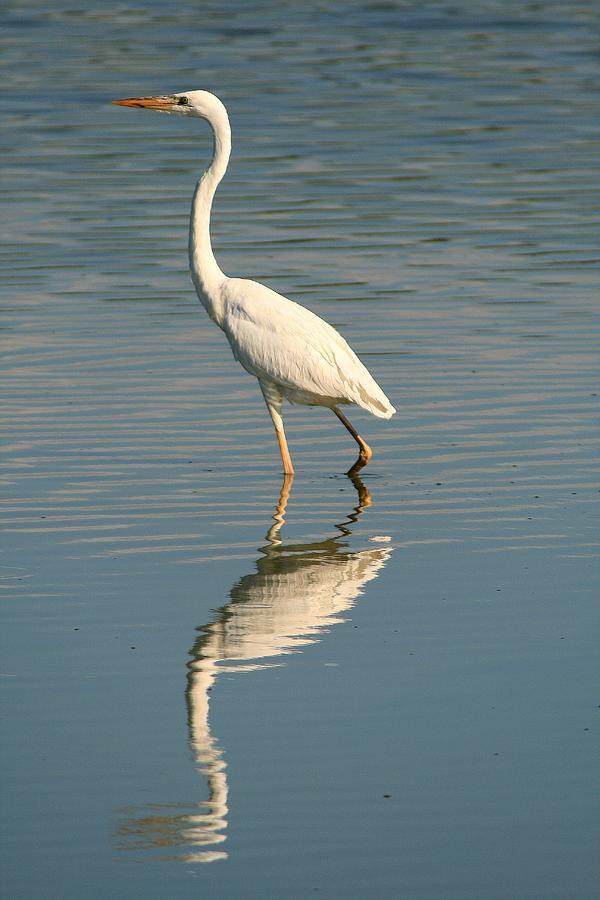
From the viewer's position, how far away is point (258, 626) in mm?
6906

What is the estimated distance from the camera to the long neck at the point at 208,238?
34.3 feet

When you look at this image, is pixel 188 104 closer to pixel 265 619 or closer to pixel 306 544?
pixel 306 544

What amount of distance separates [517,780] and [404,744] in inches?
17.3

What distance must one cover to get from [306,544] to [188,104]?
3.82 m

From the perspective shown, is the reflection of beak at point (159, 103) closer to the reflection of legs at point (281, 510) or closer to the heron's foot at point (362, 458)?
the heron's foot at point (362, 458)

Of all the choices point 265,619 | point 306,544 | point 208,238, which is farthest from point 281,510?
point 208,238

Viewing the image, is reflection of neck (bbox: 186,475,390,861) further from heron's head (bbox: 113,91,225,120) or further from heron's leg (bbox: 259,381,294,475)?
heron's head (bbox: 113,91,225,120)

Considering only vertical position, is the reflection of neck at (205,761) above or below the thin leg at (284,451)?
above

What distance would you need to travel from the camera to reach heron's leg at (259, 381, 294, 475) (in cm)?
959

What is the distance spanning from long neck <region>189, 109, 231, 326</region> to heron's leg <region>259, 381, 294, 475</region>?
0.57 meters

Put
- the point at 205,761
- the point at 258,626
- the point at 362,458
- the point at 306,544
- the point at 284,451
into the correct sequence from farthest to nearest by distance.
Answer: the point at 362,458, the point at 284,451, the point at 306,544, the point at 258,626, the point at 205,761

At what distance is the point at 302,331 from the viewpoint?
10109 millimetres

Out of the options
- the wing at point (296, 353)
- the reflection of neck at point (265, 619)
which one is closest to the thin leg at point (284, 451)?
the wing at point (296, 353)

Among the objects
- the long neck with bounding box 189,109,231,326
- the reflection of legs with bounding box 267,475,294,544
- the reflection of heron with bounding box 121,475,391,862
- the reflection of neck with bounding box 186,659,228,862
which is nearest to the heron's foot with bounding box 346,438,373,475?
the reflection of legs with bounding box 267,475,294,544
